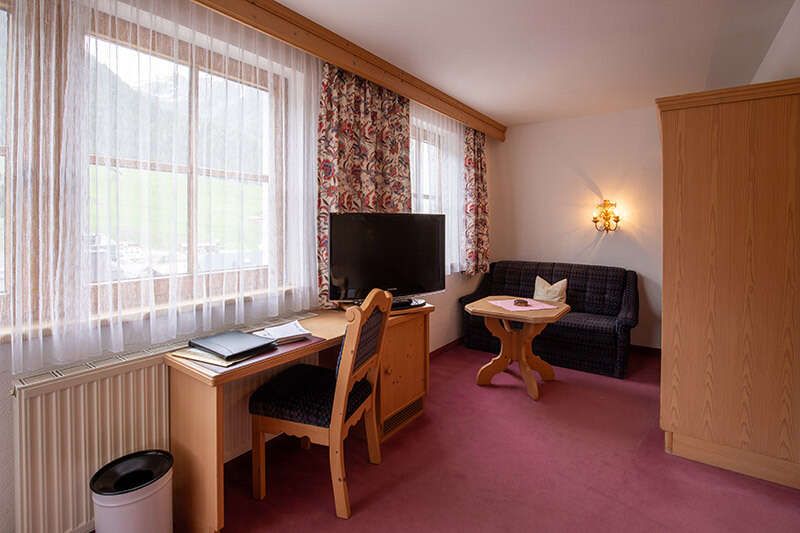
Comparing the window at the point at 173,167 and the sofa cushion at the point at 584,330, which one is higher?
the window at the point at 173,167

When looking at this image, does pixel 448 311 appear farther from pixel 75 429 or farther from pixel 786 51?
pixel 75 429

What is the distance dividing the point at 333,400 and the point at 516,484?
1.08m

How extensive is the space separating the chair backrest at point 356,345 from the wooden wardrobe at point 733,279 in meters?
1.72

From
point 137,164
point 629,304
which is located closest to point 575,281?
point 629,304

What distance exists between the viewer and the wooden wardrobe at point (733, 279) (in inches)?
81.5

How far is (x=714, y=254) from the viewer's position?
225 cm

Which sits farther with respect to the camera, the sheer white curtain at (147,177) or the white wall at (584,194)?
the white wall at (584,194)

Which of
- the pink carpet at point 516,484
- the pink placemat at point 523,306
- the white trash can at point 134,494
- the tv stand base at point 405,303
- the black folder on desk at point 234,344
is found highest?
the tv stand base at point 405,303

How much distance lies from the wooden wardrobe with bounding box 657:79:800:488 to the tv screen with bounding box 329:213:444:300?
1467 millimetres

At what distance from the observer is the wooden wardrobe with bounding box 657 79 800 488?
207 cm

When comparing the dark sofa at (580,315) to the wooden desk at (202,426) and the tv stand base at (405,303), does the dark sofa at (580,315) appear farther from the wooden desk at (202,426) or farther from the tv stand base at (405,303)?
the wooden desk at (202,426)

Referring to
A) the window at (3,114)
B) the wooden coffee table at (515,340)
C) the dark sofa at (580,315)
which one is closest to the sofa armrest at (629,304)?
the dark sofa at (580,315)

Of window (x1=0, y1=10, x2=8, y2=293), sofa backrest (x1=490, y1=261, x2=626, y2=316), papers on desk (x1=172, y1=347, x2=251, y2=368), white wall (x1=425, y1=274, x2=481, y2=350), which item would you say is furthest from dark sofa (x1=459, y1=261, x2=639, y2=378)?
window (x1=0, y1=10, x2=8, y2=293)

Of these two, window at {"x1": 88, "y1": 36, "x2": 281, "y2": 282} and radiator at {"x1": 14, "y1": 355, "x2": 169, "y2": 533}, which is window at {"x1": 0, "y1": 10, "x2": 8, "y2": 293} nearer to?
window at {"x1": 88, "y1": 36, "x2": 281, "y2": 282}
